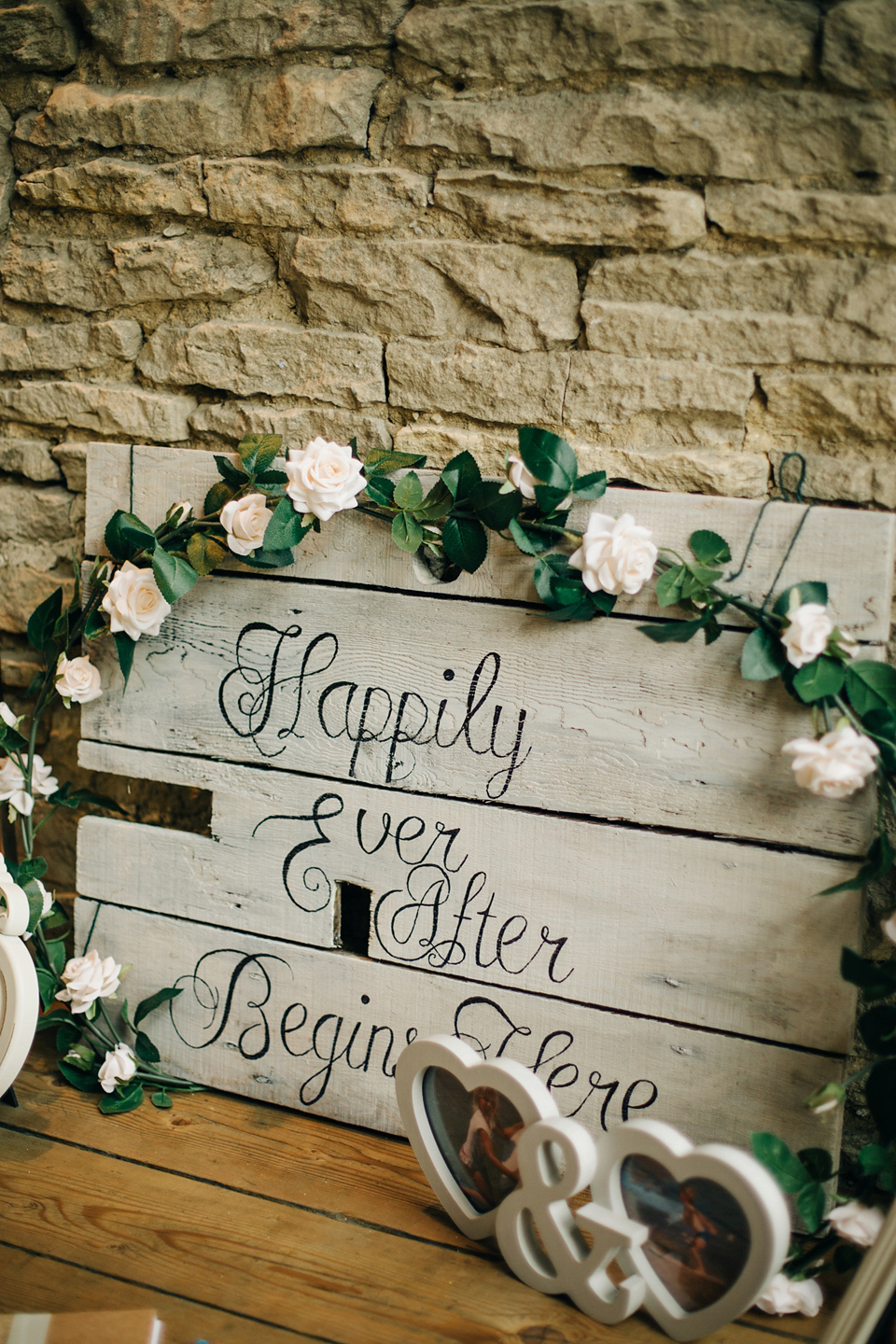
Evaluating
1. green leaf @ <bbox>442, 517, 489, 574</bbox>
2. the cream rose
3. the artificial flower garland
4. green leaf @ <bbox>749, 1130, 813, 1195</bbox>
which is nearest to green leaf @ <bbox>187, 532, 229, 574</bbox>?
the artificial flower garland

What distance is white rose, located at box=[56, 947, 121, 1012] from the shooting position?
143 cm

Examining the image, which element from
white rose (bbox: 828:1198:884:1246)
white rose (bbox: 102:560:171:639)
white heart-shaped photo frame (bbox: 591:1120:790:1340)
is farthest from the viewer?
white rose (bbox: 102:560:171:639)

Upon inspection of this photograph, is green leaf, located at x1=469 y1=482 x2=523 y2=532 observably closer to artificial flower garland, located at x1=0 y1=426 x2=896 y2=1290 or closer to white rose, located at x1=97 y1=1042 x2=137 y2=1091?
artificial flower garland, located at x1=0 y1=426 x2=896 y2=1290

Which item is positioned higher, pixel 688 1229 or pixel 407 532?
pixel 407 532

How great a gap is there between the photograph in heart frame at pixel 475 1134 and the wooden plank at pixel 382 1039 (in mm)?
159

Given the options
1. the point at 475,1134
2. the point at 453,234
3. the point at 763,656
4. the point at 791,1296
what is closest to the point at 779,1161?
the point at 791,1296

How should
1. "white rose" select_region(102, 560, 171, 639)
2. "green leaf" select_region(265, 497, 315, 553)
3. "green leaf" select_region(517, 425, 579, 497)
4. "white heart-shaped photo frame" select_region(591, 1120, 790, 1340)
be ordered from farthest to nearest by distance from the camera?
1. "white rose" select_region(102, 560, 171, 639)
2. "green leaf" select_region(265, 497, 315, 553)
3. "green leaf" select_region(517, 425, 579, 497)
4. "white heart-shaped photo frame" select_region(591, 1120, 790, 1340)

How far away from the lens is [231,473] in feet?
4.33

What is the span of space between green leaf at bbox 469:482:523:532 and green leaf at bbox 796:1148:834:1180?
2.81ft

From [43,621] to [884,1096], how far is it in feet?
4.43

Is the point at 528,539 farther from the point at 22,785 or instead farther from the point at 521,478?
the point at 22,785

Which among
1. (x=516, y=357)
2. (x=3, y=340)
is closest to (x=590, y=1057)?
(x=516, y=357)

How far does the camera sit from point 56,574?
5.32 ft

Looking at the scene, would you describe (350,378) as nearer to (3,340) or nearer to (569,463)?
(569,463)
